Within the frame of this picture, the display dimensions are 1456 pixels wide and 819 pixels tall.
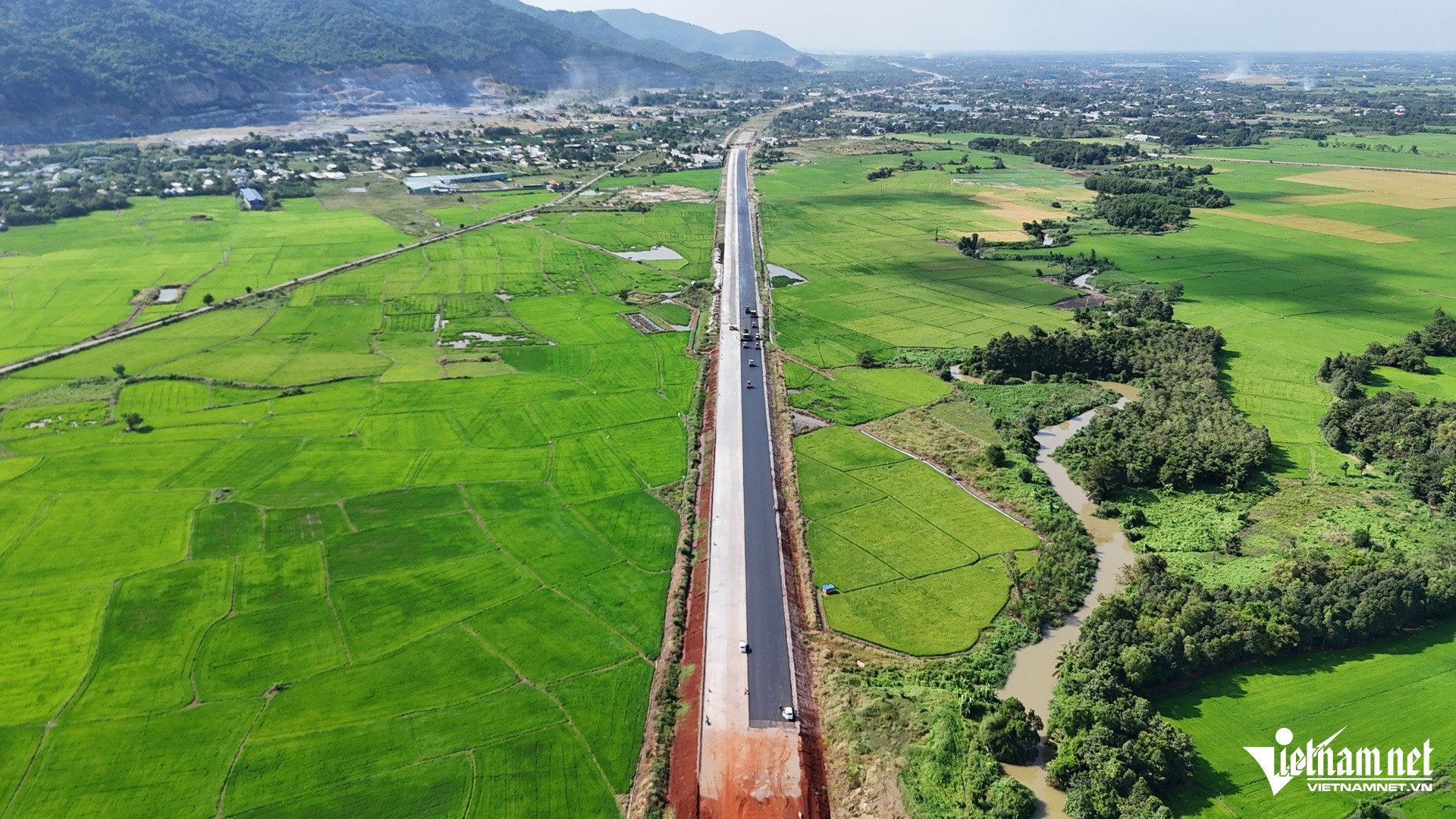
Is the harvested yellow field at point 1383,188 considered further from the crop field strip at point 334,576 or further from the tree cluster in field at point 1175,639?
the crop field strip at point 334,576

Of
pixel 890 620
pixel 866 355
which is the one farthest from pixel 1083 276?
pixel 890 620

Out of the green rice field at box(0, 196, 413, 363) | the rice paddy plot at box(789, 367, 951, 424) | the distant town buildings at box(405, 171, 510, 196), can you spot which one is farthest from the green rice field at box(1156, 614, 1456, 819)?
the distant town buildings at box(405, 171, 510, 196)

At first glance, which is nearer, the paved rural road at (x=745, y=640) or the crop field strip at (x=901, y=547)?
the paved rural road at (x=745, y=640)

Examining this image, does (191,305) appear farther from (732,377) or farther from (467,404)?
(732,377)

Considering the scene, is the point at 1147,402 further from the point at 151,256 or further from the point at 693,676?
the point at 151,256

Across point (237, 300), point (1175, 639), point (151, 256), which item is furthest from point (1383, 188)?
point (151, 256)

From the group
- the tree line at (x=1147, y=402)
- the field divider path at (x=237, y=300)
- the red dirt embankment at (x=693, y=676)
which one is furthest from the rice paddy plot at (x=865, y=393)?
the field divider path at (x=237, y=300)
